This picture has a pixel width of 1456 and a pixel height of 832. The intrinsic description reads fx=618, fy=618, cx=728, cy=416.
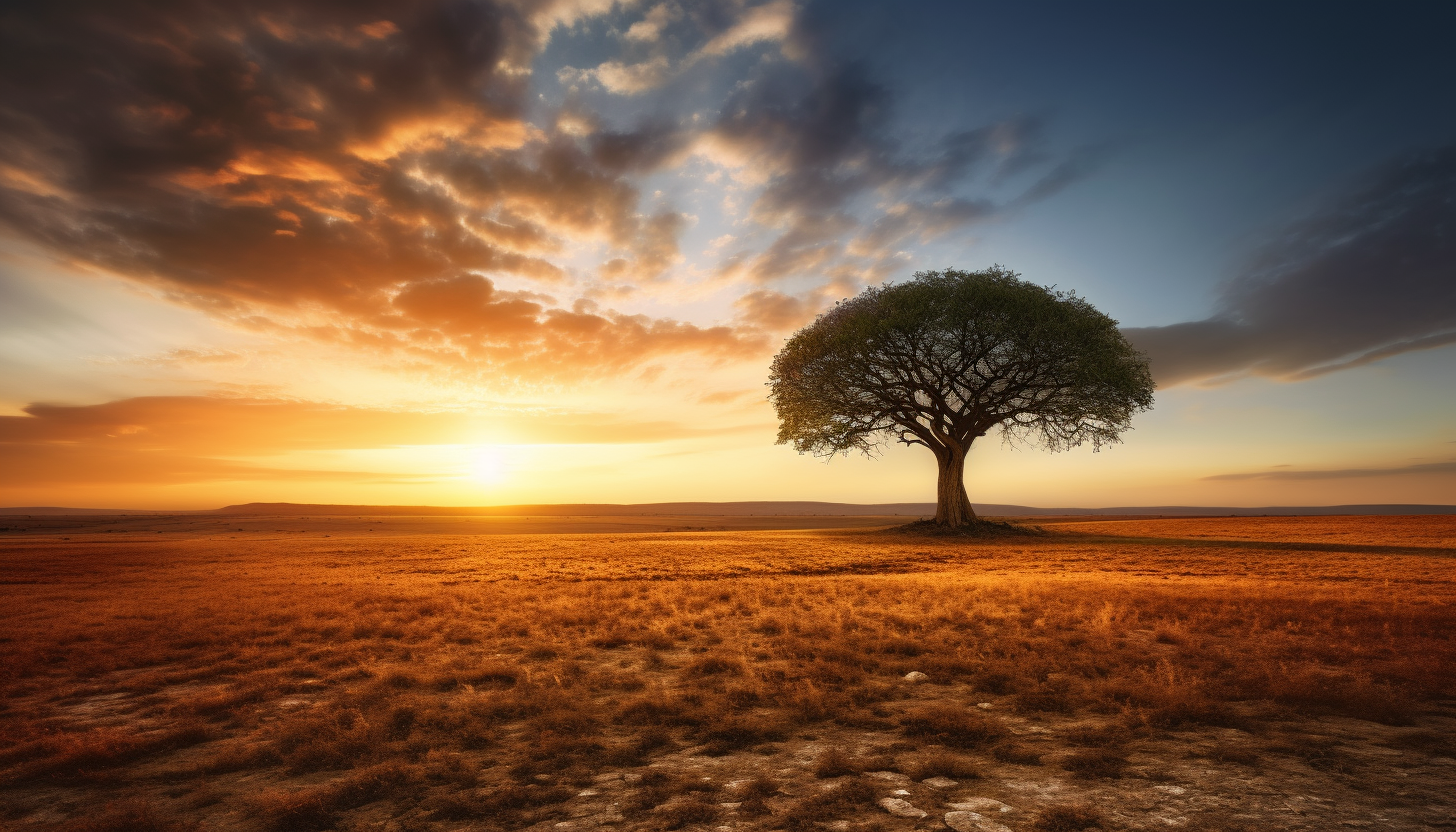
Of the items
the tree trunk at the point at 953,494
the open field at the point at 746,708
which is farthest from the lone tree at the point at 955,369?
the open field at the point at 746,708

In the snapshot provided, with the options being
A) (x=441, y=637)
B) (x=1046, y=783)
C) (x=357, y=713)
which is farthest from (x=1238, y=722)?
(x=441, y=637)

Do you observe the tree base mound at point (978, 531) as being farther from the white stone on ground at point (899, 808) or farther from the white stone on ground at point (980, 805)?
the white stone on ground at point (899, 808)

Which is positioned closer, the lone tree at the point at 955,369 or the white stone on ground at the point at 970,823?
the white stone on ground at the point at 970,823

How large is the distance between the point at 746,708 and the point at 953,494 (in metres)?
36.0

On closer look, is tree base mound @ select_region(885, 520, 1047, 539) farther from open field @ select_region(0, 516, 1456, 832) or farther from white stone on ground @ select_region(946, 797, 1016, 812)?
white stone on ground @ select_region(946, 797, 1016, 812)

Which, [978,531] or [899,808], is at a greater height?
[899,808]

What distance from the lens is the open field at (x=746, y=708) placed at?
16.7 feet

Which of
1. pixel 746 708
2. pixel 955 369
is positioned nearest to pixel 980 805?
pixel 746 708

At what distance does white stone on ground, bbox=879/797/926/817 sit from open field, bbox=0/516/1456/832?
0.10ft

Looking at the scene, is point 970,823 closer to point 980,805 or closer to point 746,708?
point 980,805

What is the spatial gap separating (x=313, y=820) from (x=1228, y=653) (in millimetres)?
11926

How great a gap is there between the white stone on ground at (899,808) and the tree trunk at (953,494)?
3772 centimetres

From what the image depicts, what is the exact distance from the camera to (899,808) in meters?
4.91

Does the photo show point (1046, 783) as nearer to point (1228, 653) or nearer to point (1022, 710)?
point (1022, 710)
